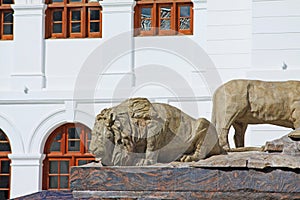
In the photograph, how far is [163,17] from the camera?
1591 cm

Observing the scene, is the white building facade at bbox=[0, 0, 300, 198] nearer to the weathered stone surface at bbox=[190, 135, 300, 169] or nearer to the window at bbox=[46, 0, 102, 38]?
the window at bbox=[46, 0, 102, 38]

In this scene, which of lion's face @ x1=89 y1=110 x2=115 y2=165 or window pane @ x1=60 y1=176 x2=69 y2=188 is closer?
lion's face @ x1=89 y1=110 x2=115 y2=165

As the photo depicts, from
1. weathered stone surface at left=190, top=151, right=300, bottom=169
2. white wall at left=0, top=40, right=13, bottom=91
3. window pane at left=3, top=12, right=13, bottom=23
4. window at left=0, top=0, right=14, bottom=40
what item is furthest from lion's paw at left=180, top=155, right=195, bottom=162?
window pane at left=3, top=12, right=13, bottom=23

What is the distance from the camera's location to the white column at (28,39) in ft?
52.4

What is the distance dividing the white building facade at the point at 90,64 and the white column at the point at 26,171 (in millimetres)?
24

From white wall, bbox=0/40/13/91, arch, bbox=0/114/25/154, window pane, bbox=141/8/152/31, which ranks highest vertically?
window pane, bbox=141/8/152/31

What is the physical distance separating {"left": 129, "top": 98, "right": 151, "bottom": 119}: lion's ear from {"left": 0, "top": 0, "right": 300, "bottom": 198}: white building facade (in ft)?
28.6

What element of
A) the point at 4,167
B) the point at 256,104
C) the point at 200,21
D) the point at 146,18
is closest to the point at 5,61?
the point at 4,167

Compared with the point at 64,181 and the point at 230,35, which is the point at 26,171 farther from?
the point at 230,35

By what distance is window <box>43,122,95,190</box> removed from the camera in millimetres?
15914

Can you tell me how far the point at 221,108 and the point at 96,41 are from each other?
884 cm

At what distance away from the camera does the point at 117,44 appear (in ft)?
52.5

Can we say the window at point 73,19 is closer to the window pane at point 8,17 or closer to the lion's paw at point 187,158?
the window pane at point 8,17

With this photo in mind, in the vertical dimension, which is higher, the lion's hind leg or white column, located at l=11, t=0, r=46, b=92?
white column, located at l=11, t=0, r=46, b=92
